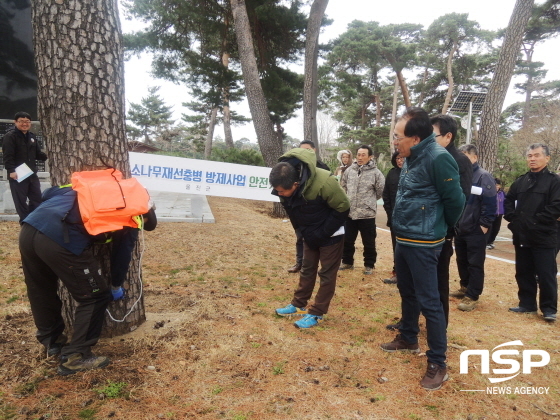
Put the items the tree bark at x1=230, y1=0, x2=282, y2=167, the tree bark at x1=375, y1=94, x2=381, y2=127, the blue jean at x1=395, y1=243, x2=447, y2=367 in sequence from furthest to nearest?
the tree bark at x1=375, y1=94, x2=381, y2=127, the tree bark at x1=230, y1=0, x2=282, y2=167, the blue jean at x1=395, y1=243, x2=447, y2=367

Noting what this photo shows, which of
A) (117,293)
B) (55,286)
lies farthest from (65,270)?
(117,293)

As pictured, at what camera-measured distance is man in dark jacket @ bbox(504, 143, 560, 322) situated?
12.8ft

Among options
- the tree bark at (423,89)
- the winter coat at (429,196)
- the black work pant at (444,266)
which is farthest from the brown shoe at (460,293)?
the tree bark at (423,89)

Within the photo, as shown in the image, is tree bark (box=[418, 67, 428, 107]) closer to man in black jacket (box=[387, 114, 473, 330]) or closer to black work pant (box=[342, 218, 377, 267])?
black work pant (box=[342, 218, 377, 267])

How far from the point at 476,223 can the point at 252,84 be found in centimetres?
800

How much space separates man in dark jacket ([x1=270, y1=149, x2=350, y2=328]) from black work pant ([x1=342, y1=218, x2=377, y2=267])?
6.49 feet

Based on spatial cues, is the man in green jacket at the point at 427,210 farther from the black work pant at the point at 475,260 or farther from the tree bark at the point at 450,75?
the tree bark at the point at 450,75

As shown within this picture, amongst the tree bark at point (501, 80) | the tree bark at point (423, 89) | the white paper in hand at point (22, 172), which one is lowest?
the white paper in hand at point (22, 172)

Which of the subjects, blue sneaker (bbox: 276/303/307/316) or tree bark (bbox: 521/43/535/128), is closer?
blue sneaker (bbox: 276/303/307/316)

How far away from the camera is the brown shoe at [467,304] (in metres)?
4.25

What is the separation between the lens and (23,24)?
10406 millimetres

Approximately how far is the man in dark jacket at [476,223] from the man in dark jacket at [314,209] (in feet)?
5.43

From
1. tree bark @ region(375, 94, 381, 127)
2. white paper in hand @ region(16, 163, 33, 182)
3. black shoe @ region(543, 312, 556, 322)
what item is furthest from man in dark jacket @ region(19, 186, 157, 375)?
tree bark @ region(375, 94, 381, 127)

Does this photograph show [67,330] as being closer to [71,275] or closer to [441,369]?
[71,275]
